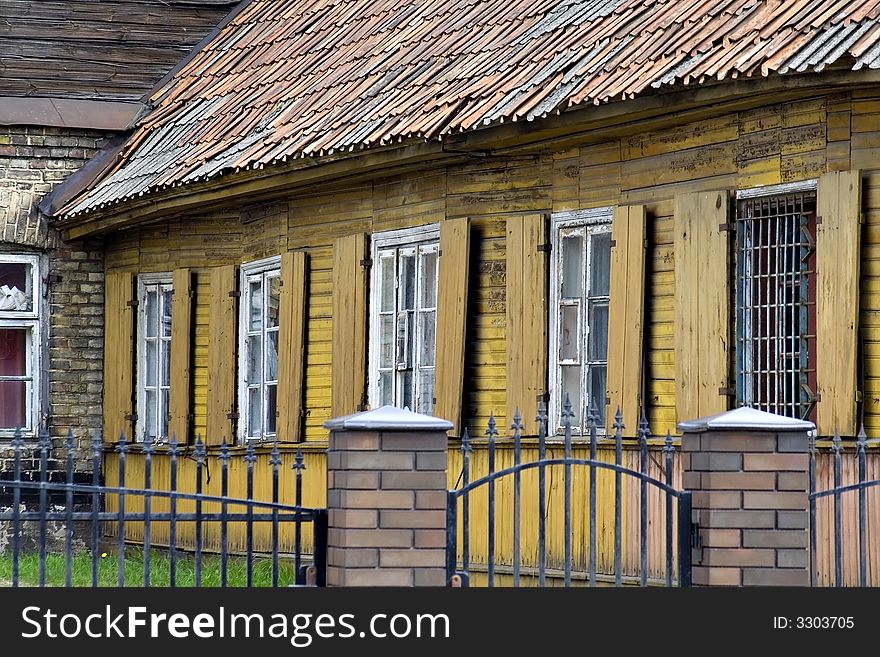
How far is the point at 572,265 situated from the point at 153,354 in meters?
5.99

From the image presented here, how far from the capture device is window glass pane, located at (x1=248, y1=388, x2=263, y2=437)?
622 inches

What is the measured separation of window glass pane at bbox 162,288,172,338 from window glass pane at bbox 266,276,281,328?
5.85 ft

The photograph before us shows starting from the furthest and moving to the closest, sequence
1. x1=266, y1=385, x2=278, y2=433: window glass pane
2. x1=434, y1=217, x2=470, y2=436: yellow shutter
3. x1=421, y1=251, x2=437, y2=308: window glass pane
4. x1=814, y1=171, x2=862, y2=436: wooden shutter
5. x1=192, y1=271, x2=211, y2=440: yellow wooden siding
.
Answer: x1=192, y1=271, x2=211, y2=440: yellow wooden siding
x1=266, y1=385, x2=278, y2=433: window glass pane
x1=421, y1=251, x2=437, y2=308: window glass pane
x1=434, y1=217, x2=470, y2=436: yellow shutter
x1=814, y1=171, x2=862, y2=436: wooden shutter

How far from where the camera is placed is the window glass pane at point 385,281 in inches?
555

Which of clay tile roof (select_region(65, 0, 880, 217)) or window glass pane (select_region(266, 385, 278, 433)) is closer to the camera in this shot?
clay tile roof (select_region(65, 0, 880, 217))

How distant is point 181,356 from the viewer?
16.5 metres

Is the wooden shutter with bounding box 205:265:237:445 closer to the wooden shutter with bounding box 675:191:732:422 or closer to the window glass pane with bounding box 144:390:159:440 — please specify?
the window glass pane with bounding box 144:390:159:440

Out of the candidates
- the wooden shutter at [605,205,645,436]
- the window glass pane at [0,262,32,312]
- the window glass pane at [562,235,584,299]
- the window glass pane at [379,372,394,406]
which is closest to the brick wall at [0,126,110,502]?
the window glass pane at [0,262,32,312]

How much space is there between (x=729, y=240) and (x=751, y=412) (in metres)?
Answer: 3.12

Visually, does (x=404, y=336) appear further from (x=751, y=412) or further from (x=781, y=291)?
(x=751, y=412)

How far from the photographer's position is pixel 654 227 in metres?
11.9

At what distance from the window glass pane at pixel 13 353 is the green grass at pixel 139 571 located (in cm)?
185

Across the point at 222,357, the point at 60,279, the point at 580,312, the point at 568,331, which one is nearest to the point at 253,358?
the point at 222,357

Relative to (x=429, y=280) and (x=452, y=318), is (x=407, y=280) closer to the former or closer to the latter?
(x=429, y=280)
